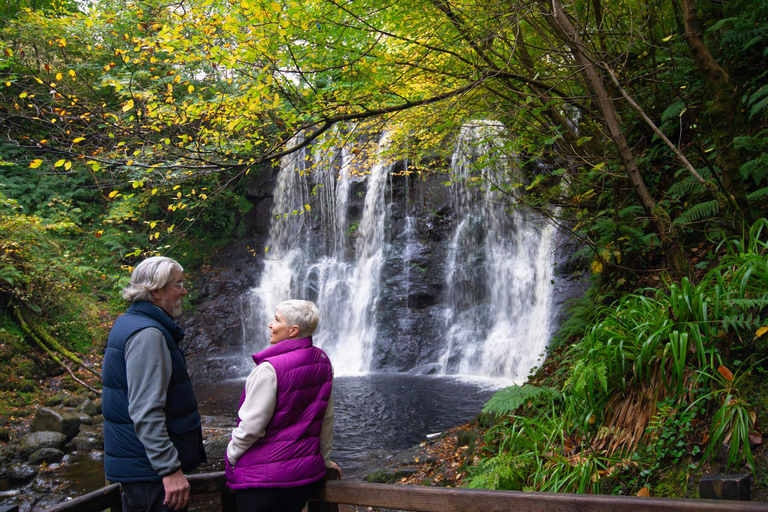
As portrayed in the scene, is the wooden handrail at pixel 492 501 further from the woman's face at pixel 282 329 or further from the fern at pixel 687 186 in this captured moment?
the fern at pixel 687 186

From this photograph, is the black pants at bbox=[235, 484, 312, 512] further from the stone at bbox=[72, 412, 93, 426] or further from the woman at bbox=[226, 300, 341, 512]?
the stone at bbox=[72, 412, 93, 426]

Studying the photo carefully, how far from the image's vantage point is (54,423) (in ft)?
28.0

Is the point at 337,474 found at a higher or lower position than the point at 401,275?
lower

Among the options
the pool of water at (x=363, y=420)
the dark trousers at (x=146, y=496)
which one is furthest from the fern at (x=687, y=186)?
the pool of water at (x=363, y=420)

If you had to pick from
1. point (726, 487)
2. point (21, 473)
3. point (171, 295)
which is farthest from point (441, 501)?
point (21, 473)

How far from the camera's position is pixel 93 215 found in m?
18.5

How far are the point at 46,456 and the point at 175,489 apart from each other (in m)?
7.53

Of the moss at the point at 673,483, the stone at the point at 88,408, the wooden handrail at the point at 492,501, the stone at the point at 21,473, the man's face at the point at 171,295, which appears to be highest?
the man's face at the point at 171,295

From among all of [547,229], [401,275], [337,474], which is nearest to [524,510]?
[337,474]

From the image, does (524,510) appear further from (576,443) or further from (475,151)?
(475,151)

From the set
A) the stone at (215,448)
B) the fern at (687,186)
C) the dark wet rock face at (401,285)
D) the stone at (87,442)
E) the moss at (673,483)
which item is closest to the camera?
the moss at (673,483)

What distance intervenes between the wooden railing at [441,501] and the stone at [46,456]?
7137mm

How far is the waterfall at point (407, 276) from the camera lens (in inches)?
529

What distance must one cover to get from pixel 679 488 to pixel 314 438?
2.23m
